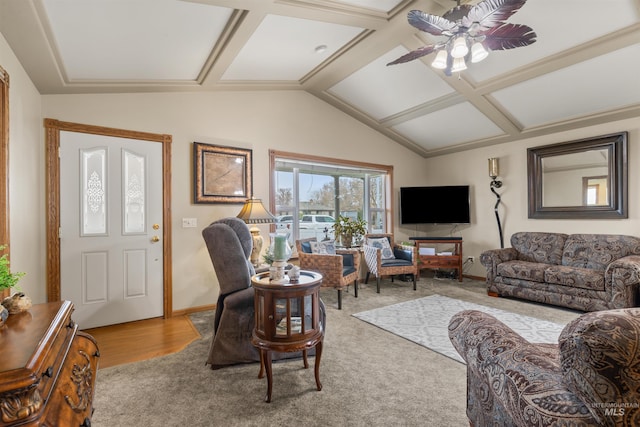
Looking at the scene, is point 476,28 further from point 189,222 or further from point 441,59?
point 189,222

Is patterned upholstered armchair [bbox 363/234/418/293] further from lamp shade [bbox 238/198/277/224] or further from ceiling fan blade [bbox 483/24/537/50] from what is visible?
ceiling fan blade [bbox 483/24/537/50]

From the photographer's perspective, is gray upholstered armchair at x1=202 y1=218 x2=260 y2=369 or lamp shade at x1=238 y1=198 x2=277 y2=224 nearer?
gray upholstered armchair at x1=202 y1=218 x2=260 y2=369

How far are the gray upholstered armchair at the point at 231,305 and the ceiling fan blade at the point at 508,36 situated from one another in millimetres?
2463

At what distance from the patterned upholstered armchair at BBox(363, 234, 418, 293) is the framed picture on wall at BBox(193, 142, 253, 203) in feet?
6.83

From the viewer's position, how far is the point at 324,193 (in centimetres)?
507

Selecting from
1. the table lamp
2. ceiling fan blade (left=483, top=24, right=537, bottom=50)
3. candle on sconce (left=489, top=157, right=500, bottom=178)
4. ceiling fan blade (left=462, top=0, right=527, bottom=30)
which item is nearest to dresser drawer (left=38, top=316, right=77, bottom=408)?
the table lamp

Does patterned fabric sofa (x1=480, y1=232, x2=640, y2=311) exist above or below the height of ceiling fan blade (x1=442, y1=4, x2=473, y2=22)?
below

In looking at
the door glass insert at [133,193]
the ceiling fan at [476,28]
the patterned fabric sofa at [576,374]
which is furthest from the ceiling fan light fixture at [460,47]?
the door glass insert at [133,193]

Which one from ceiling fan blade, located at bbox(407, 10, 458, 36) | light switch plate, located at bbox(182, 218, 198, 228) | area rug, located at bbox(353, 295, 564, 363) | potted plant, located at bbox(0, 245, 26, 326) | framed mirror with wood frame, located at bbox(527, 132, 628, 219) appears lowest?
area rug, located at bbox(353, 295, 564, 363)

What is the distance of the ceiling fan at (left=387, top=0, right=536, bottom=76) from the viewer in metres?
1.98

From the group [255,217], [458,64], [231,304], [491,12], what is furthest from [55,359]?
[458,64]

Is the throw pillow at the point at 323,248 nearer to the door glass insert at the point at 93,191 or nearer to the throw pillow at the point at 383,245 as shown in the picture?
the throw pillow at the point at 383,245

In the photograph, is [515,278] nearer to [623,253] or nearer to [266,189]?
[623,253]

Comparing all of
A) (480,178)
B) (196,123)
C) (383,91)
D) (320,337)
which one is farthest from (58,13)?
(480,178)
